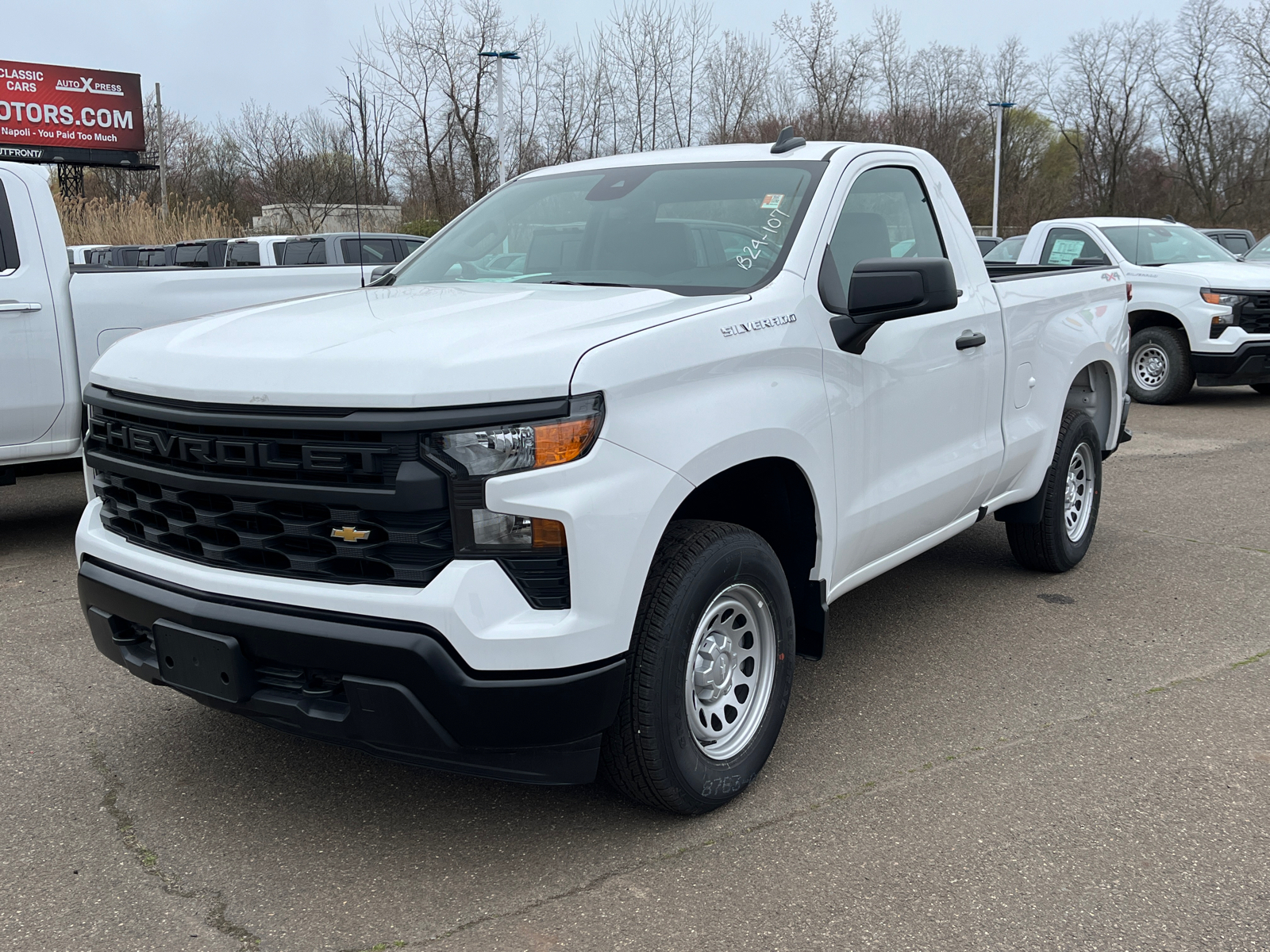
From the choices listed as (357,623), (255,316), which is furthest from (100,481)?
(357,623)

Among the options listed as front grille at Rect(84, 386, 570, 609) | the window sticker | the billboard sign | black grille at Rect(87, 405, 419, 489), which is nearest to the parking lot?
front grille at Rect(84, 386, 570, 609)

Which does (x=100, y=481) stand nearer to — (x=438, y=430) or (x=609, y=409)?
(x=438, y=430)

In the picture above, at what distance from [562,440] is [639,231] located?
156cm

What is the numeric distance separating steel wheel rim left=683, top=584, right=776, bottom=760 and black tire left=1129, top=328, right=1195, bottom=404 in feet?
32.4

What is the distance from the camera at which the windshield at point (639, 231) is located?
3.73 meters

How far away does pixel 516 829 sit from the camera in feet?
10.7

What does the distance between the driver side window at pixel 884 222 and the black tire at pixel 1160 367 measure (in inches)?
330

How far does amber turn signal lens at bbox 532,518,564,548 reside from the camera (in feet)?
8.73

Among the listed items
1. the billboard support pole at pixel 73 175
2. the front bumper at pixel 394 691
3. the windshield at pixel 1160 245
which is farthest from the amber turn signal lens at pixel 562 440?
the billboard support pole at pixel 73 175

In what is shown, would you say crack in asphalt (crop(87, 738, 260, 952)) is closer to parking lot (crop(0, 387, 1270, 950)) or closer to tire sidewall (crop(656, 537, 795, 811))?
parking lot (crop(0, 387, 1270, 950))

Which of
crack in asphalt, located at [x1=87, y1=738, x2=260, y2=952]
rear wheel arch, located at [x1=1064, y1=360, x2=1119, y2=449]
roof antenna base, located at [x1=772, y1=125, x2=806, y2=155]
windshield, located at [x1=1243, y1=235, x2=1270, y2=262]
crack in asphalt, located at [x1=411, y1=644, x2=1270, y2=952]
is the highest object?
roof antenna base, located at [x1=772, y1=125, x2=806, y2=155]

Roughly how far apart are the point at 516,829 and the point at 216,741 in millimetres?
1201

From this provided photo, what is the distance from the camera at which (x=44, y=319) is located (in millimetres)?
6191

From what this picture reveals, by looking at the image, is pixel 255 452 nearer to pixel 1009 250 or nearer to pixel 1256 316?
pixel 1256 316
